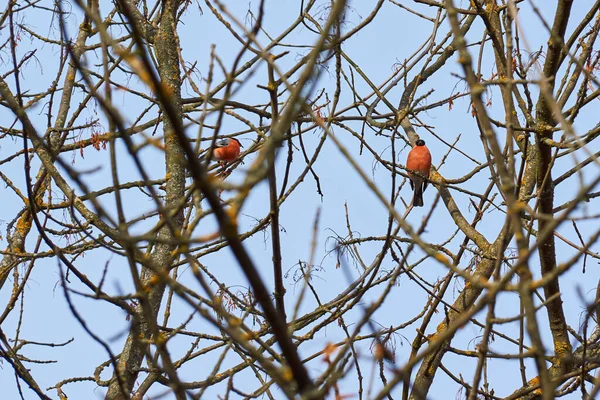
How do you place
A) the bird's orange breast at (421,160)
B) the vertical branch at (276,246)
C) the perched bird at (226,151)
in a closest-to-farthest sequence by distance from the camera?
the vertical branch at (276,246)
the bird's orange breast at (421,160)
the perched bird at (226,151)

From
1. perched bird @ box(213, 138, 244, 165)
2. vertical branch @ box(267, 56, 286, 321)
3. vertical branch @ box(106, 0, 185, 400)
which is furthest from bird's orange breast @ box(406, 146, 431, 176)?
vertical branch @ box(267, 56, 286, 321)

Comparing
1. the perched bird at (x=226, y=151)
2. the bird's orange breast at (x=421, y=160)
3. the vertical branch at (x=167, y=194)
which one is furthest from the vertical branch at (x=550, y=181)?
the perched bird at (x=226, y=151)

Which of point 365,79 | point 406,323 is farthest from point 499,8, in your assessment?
point 406,323

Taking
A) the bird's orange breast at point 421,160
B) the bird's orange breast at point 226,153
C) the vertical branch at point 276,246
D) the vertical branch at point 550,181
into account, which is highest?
the bird's orange breast at point 226,153

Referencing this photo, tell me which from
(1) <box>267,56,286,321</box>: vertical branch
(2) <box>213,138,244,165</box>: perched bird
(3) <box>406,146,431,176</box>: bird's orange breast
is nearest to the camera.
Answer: (1) <box>267,56,286,321</box>: vertical branch

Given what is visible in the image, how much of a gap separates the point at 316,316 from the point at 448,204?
1444 millimetres

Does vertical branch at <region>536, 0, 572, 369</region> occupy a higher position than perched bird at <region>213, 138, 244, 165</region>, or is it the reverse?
perched bird at <region>213, 138, 244, 165</region>

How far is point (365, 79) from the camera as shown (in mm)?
4203

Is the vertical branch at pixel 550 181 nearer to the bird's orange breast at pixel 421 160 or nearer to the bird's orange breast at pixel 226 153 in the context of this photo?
the bird's orange breast at pixel 421 160

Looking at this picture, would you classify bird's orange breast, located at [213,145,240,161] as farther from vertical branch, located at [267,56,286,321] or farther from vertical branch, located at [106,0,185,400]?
vertical branch, located at [267,56,286,321]

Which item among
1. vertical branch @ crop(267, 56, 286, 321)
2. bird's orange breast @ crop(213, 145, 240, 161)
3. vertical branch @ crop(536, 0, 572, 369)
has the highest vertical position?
bird's orange breast @ crop(213, 145, 240, 161)

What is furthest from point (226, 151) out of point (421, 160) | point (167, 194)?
point (167, 194)

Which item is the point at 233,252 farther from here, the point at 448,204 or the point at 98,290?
the point at 448,204

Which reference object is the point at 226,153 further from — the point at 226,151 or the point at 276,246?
the point at 276,246
